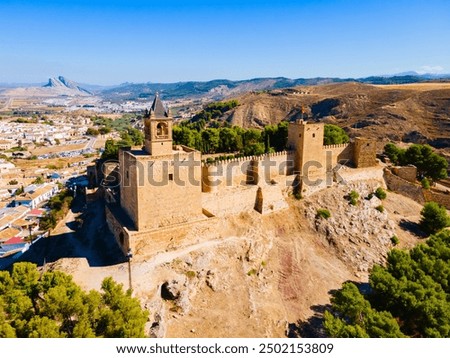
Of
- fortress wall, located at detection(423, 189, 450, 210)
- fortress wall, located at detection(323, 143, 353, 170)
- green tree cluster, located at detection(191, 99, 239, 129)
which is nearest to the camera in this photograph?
fortress wall, located at detection(323, 143, 353, 170)

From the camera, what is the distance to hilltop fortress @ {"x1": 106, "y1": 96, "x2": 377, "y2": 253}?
2292 centimetres

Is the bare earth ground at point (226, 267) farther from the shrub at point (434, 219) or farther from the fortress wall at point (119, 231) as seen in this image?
the shrub at point (434, 219)

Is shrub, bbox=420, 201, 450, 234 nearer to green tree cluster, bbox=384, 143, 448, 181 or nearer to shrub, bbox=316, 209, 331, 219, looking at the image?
shrub, bbox=316, 209, 331, 219

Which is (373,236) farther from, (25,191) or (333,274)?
(25,191)

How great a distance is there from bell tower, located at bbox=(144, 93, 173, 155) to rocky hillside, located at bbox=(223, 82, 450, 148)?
1445 inches

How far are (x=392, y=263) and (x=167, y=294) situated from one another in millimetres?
14198

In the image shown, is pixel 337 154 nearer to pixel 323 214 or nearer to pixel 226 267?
pixel 323 214

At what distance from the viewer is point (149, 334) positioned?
18.2 metres

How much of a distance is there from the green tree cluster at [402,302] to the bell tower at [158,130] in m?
14.1

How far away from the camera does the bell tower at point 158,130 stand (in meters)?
23.3

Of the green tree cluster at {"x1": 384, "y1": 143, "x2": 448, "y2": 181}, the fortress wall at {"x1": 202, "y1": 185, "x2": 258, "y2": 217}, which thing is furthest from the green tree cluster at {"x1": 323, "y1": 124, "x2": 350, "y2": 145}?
the fortress wall at {"x1": 202, "y1": 185, "x2": 258, "y2": 217}

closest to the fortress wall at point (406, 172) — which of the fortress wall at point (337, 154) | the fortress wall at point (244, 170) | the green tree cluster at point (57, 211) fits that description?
the fortress wall at point (337, 154)

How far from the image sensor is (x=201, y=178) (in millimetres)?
26266

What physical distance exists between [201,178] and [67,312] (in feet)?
43.6
